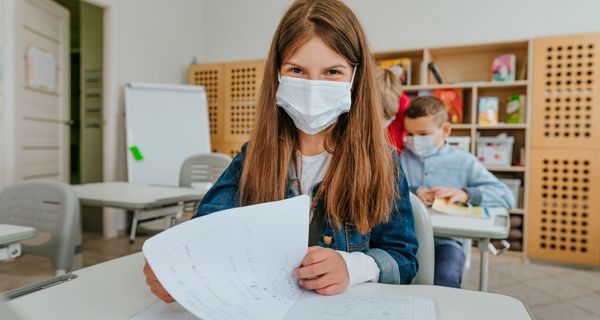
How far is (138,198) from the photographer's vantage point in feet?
6.57

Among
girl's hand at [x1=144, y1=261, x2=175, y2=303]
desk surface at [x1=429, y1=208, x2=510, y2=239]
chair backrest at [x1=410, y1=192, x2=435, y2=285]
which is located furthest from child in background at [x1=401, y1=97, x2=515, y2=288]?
girl's hand at [x1=144, y1=261, x2=175, y2=303]

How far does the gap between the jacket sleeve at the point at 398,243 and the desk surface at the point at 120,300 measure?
0.09 meters

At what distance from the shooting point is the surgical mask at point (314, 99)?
831mm

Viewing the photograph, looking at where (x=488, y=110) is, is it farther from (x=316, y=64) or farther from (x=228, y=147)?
(x=316, y=64)

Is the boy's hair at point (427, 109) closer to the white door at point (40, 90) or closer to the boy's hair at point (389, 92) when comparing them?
the boy's hair at point (389, 92)

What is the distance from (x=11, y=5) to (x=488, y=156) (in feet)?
12.7

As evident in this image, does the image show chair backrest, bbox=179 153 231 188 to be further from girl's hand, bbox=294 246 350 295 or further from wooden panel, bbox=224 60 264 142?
girl's hand, bbox=294 246 350 295

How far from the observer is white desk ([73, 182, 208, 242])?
1.90 meters

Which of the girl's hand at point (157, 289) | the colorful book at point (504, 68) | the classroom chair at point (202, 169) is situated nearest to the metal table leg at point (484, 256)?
the girl's hand at point (157, 289)

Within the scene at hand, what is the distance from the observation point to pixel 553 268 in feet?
10.0

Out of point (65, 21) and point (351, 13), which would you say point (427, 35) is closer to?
point (351, 13)

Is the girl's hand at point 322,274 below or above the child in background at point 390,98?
below

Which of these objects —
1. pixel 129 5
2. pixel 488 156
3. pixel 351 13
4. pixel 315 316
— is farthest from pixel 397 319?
pixel 129 5

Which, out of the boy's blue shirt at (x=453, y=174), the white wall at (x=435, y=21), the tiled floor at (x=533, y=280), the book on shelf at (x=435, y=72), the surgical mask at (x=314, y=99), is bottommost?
the tiled floor at (x=533, y=280)
